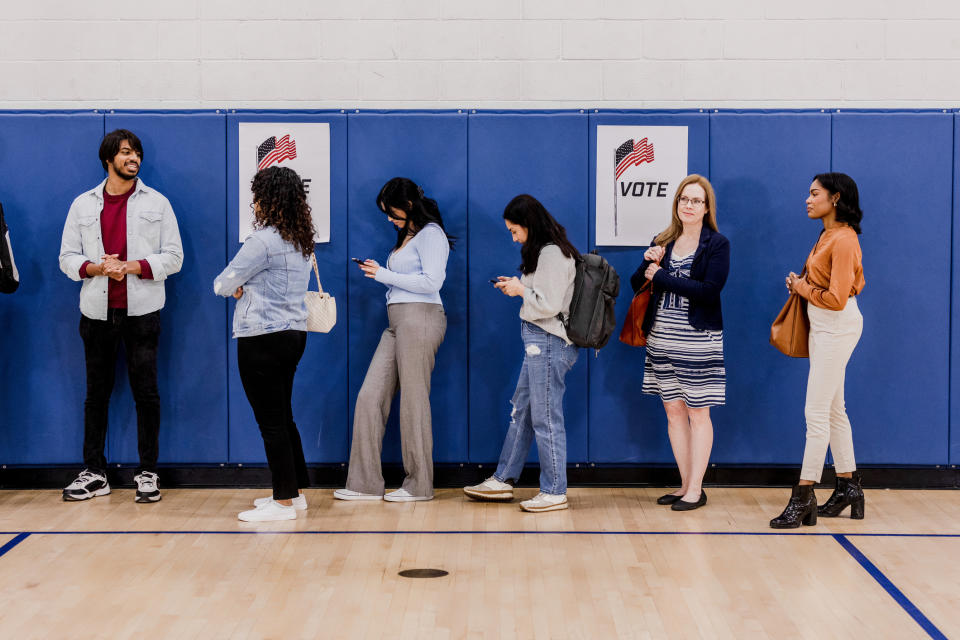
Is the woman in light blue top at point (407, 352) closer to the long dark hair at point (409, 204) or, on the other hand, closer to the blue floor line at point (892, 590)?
the long dark hair at point (409, 204)

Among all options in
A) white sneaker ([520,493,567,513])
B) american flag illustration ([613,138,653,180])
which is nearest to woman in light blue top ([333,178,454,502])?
white sneaker ([520,493,567,513])

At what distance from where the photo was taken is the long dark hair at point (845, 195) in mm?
4578

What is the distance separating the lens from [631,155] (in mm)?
5238

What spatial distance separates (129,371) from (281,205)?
1.33 meters

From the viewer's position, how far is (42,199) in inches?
208

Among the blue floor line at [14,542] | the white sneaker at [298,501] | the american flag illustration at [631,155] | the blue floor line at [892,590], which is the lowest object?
the blue floor line at [892,590]

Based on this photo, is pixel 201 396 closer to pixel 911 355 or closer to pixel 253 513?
pixel 253 513

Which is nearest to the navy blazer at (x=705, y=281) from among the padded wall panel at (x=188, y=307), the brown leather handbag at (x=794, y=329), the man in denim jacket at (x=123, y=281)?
the brown leather handbag at (x=794, y=329)

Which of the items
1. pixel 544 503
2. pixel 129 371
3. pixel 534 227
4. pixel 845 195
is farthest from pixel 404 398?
pixel 845 195

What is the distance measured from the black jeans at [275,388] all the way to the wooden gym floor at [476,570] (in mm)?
245

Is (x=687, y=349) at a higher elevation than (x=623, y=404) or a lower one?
higher

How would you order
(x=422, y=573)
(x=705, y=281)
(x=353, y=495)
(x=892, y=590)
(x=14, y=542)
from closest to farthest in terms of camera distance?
1. (x=892, y=590)
2. (x=422, y=573)
3. (x=14, y=542)
4. (x=705, y=281)
5. (x=353, y=495)

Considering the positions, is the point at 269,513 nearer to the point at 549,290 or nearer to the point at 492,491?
the point at 492,491

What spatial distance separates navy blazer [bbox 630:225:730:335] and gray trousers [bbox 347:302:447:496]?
1158mm
